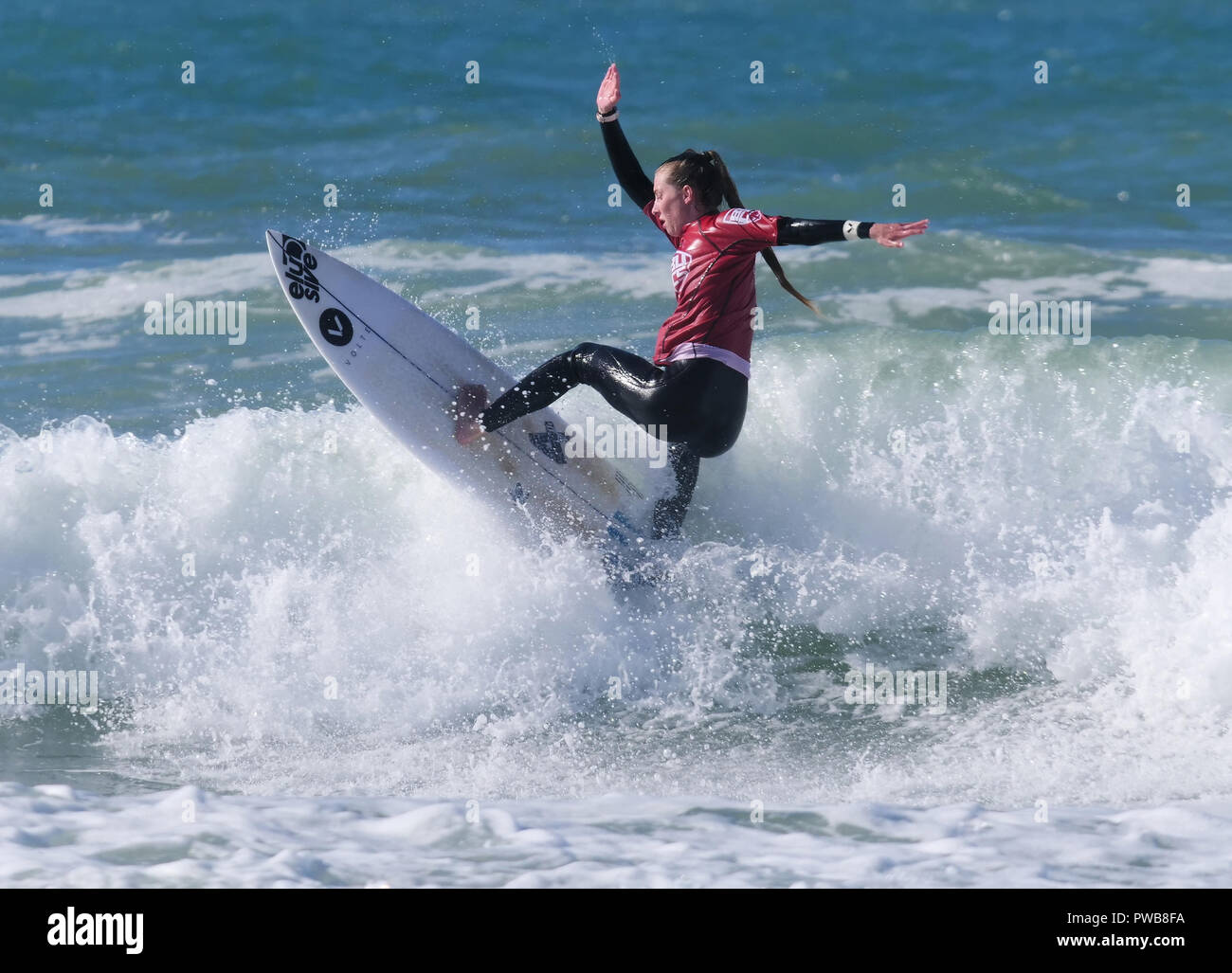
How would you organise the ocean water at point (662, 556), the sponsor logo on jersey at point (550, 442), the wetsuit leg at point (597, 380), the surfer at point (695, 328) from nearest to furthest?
the ocean water at point (662, 556) < the surfer at point (695, 328) < the wetsuit leg at point (597, 380) < the sponsor logo on jersey at point (550, 442)

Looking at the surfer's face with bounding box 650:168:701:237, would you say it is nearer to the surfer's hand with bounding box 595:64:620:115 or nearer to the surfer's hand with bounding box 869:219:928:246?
the surfer's hand with bounding box 595:64:620:115

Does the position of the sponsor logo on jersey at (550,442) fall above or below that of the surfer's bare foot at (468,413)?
below

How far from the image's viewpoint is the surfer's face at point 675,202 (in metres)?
5.71

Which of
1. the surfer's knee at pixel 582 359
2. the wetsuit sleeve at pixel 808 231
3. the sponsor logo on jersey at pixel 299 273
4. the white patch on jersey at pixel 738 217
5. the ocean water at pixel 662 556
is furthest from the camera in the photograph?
the sponsor logo on jersey at pixel 299 273

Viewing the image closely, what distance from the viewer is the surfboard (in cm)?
666

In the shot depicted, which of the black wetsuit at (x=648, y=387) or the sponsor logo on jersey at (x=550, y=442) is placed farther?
the sponsor logo on jersey at (x=550, y=442)

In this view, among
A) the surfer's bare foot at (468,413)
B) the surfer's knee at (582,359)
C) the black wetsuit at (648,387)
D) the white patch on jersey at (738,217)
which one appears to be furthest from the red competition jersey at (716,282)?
the surfer's bare foot at (468,413)

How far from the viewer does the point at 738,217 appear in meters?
5.50

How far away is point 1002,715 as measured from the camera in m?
5.75

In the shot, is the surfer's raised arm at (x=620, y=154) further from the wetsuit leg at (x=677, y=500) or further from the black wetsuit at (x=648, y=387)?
the wetsuit leg at (x=677, y=500)

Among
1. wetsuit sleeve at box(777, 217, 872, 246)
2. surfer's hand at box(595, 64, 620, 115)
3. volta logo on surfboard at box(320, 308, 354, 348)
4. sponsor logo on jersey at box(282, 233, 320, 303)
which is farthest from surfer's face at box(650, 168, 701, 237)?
sponsor logo on jersey at box(282, 233, 320, 303)

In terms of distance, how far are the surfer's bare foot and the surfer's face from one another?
4.82ft

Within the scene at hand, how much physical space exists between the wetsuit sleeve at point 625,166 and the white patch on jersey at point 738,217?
0.54 m
